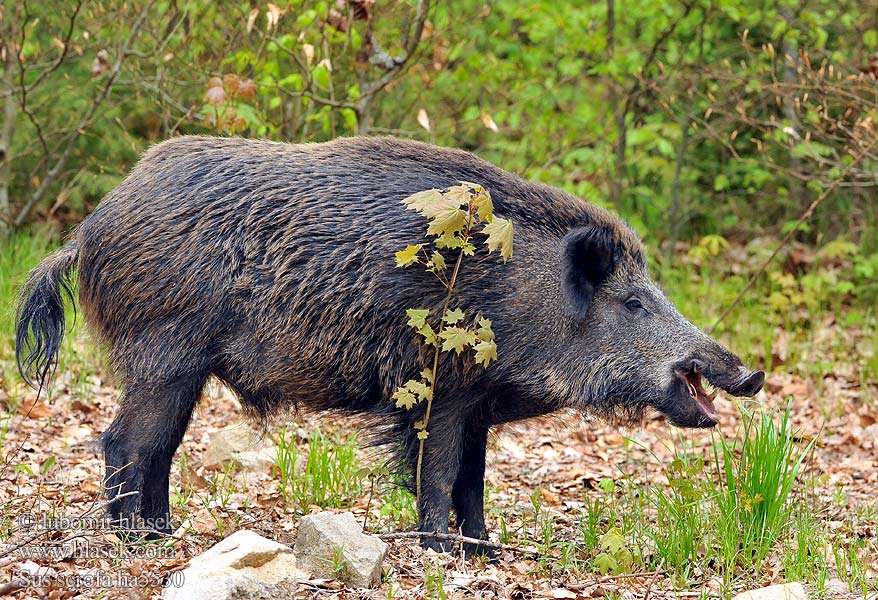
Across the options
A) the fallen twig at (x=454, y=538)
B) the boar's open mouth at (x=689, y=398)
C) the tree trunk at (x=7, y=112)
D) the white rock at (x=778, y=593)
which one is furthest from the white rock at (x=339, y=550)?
the tree trunk at (x=7, y=112)

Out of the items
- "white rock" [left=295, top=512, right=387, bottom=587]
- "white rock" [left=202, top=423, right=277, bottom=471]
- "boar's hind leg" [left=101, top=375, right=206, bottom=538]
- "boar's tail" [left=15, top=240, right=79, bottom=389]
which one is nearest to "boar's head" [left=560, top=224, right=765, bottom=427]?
"white rock" [left=295, top=512, right=387, bottom=587]

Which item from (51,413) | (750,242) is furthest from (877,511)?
(750,242)

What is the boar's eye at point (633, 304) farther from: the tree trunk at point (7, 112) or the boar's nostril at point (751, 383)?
the tree trunk at point (7, 112)

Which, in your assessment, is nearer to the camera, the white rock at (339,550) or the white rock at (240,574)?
the white rock at (240,574)

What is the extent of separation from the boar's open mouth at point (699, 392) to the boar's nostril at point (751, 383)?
13 centimetres

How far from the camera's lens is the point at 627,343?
4.51 meters

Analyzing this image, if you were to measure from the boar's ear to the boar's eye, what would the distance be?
0.46 feet

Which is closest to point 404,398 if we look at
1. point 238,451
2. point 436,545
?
point 436,545

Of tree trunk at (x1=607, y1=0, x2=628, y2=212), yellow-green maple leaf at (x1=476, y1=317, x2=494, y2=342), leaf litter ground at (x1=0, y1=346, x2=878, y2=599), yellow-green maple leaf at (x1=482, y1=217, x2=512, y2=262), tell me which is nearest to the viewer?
leaf litter ground at (x1=0, y1=346, x2=878, y2=599)

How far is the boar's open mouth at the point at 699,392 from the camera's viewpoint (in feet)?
14.2

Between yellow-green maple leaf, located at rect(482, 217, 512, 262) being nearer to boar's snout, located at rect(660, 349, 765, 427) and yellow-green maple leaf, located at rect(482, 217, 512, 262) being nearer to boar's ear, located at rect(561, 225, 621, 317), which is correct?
boar's ear, located at rect(561, 225, 621, 317)

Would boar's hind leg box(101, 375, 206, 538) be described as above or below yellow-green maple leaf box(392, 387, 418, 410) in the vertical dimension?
below

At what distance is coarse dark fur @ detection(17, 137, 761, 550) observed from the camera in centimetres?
439

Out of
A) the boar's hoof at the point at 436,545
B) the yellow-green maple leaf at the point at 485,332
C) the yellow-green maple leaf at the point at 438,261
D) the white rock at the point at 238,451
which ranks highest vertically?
the yellow-green maple leaf at the point at 438,261
